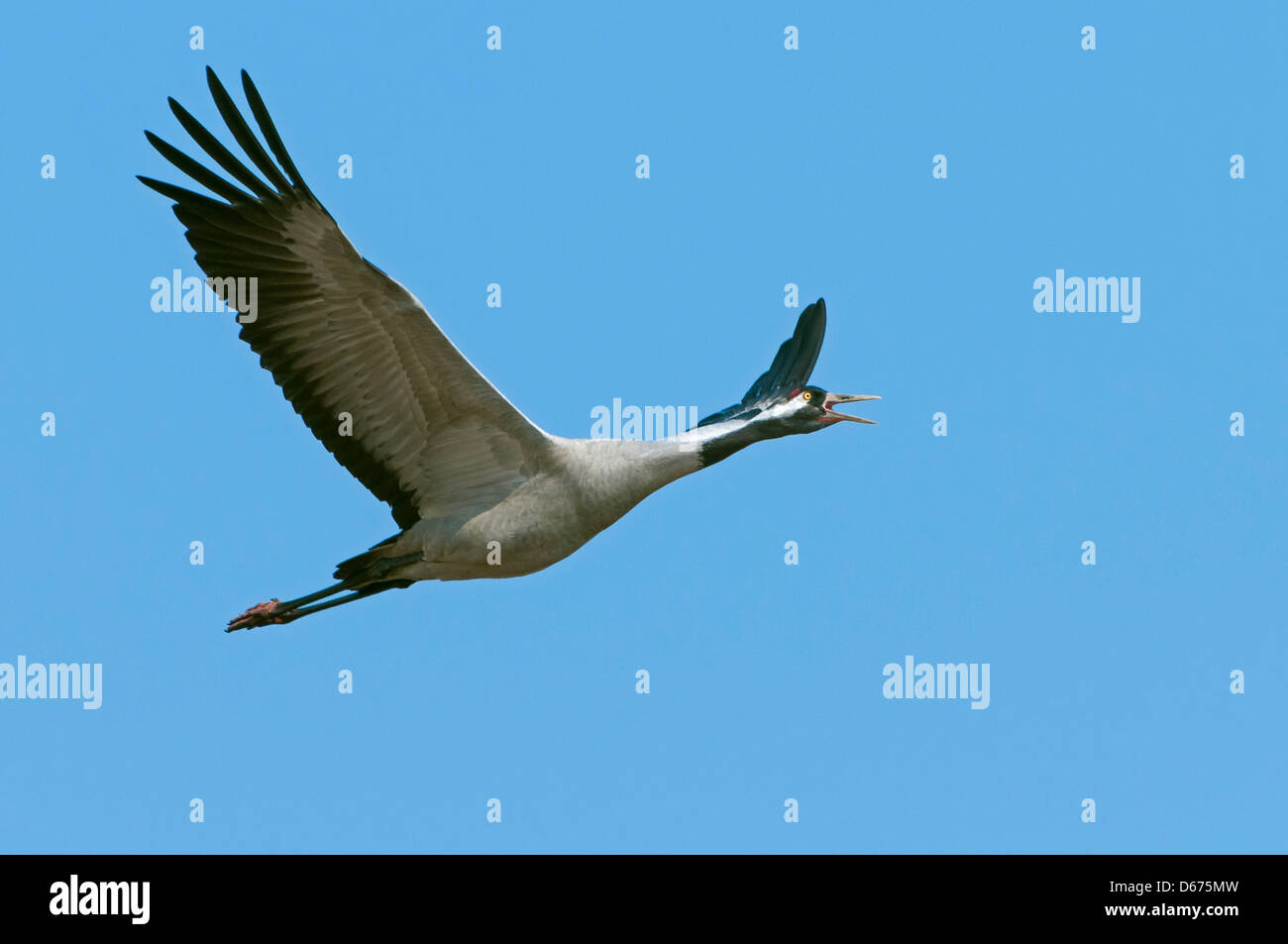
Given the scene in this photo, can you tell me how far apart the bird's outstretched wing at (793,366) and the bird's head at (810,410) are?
12 centimetres

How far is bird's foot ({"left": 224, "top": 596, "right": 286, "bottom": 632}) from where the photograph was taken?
43.3 ft

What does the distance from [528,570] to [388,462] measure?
1.28 m

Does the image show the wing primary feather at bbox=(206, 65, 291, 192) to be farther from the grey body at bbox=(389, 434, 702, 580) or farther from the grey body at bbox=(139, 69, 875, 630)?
the grey body at bbox=(389, 434, 702, 580)

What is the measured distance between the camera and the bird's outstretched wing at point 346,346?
11875 mm

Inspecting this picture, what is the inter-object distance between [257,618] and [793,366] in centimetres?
444

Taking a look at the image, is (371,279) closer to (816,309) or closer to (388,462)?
(388,462)

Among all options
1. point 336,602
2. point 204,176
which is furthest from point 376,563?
point 204,176

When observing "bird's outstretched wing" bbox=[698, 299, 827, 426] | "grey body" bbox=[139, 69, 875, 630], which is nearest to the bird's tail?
"grey body" bbox=[139, 69, 875, 630]

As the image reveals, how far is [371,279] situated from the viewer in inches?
467

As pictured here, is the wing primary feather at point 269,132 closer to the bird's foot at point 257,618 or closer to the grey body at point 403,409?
the grey body at point 403,409

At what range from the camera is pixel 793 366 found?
13688mm

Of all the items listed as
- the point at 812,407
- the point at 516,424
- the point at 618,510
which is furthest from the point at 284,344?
the point at 812,407

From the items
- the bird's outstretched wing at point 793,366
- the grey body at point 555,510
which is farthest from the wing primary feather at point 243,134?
the bird's outstretched wing at point 793,366

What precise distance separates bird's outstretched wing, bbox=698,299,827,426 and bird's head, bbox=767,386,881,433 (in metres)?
0.12
